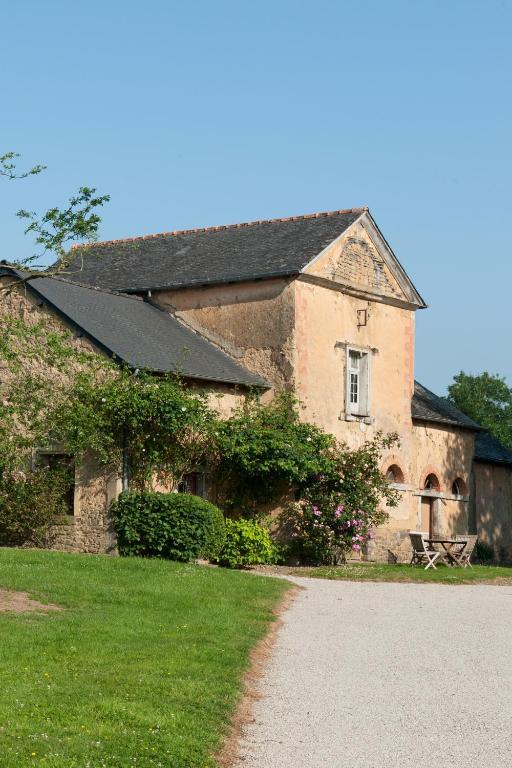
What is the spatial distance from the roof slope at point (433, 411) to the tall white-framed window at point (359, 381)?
2.20 metres

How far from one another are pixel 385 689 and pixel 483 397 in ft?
130

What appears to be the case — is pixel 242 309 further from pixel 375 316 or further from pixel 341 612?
pixel 341 612

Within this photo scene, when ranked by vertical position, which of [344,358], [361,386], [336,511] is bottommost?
[336,511]

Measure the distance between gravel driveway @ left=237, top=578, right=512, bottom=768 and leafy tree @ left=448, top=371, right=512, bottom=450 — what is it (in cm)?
3209

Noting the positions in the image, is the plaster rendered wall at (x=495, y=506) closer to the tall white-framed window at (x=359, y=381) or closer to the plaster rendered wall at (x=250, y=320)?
the tall white-framed window at (x=359, y=381)

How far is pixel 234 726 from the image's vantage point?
8.19m

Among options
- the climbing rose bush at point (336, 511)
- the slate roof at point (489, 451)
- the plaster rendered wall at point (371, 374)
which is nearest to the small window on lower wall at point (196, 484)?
the climbing rose bush at point (336, 511)

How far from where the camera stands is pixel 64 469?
874 inches

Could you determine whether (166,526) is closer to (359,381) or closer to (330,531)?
(330,531)

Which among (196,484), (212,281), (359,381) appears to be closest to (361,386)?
(359,381)

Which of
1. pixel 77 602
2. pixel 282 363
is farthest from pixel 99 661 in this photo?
pixel 282 363

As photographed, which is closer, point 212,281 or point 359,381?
point 212,281

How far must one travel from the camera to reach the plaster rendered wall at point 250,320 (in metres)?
25.1

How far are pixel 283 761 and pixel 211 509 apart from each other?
13.8 m
